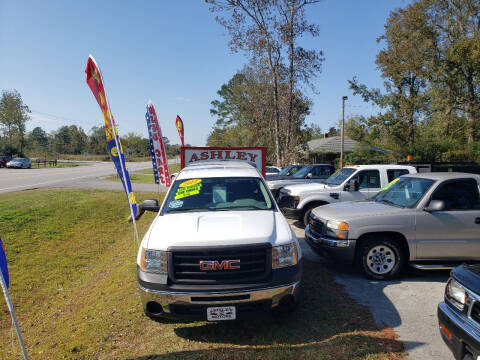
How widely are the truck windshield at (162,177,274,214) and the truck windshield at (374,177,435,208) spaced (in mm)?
2477

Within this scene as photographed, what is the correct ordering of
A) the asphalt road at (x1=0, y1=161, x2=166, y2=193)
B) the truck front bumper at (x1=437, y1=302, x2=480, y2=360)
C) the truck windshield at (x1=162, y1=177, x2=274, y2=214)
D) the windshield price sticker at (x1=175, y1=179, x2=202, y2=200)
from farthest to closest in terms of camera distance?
the asphalt road at (x1=0, y1=161, x2=166, y2=193) < the windshield price sticker at (x1=175, y1=179, x2=202, y2=200) < the truck windshield at (x1=162, y1=177, x2=274, y2=214) < the truck front bumper at (x1=437, y1=302, x2=480, y2=360)

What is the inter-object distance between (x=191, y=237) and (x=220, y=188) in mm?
1514

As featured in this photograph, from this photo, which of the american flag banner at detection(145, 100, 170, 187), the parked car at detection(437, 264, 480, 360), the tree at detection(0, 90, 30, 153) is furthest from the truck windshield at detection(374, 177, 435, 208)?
the tree at detection(0, 90, 30, 153)

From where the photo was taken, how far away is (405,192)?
573 cm

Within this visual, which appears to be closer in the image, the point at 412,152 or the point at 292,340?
the point at 292,340

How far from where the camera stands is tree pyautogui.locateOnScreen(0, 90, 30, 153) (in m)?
57.5

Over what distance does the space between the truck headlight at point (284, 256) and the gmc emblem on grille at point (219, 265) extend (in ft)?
1.33

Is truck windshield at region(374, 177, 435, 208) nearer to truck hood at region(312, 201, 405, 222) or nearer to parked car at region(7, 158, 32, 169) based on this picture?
truck hood at region(312, 201, 405, 222)

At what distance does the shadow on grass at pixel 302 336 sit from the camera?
3.30m

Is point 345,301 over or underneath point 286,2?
underneath

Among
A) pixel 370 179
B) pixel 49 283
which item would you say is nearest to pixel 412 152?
pixel 370 179

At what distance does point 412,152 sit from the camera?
956 inches

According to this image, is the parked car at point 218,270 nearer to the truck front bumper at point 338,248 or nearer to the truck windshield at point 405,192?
the truck front bumper at point 338,248

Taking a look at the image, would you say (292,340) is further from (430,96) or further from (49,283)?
(430,96)
